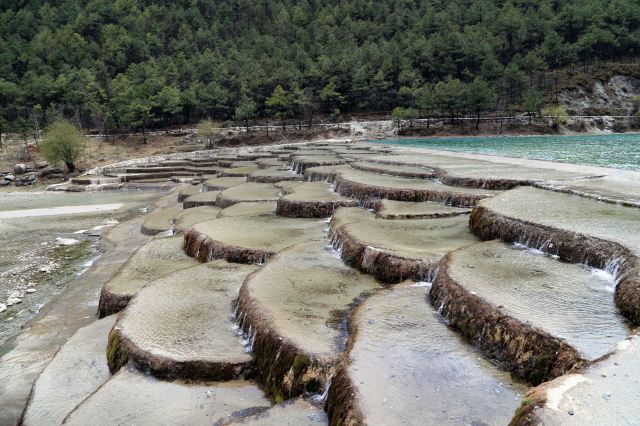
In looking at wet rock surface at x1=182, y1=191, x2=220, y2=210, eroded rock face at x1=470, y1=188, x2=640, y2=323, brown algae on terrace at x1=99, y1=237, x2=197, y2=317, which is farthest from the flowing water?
eroded rock face at x1=470, y1=188, x2=640, y2=323

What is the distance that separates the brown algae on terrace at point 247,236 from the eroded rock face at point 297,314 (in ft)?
4.75

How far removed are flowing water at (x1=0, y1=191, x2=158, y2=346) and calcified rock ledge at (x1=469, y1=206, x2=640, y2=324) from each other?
1484 centimetres

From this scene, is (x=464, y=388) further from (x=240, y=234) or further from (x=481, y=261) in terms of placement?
(x=240, y=234)

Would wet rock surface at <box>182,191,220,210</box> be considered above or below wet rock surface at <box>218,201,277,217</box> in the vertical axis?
below

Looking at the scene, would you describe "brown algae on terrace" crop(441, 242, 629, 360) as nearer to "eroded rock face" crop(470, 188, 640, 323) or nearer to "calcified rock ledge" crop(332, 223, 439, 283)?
"eroded rock face" crop(470, 188, 640, 323)

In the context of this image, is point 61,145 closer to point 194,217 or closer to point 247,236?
point 194,217

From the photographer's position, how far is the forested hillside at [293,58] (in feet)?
292

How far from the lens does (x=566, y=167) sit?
25.5m

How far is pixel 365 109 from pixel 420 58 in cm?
1753

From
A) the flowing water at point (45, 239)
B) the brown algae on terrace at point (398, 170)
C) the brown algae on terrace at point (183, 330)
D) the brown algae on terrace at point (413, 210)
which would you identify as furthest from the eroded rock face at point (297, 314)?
the brown algae on terrace at point (398, 170)

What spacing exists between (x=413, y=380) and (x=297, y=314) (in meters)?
3.50

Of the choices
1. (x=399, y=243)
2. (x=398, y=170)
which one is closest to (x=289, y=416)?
(x=399, y=243)

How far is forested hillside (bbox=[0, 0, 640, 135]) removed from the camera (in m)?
88.9

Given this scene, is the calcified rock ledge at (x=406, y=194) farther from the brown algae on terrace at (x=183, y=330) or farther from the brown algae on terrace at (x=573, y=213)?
the brown algae on terrace at (x=183, y=330)
